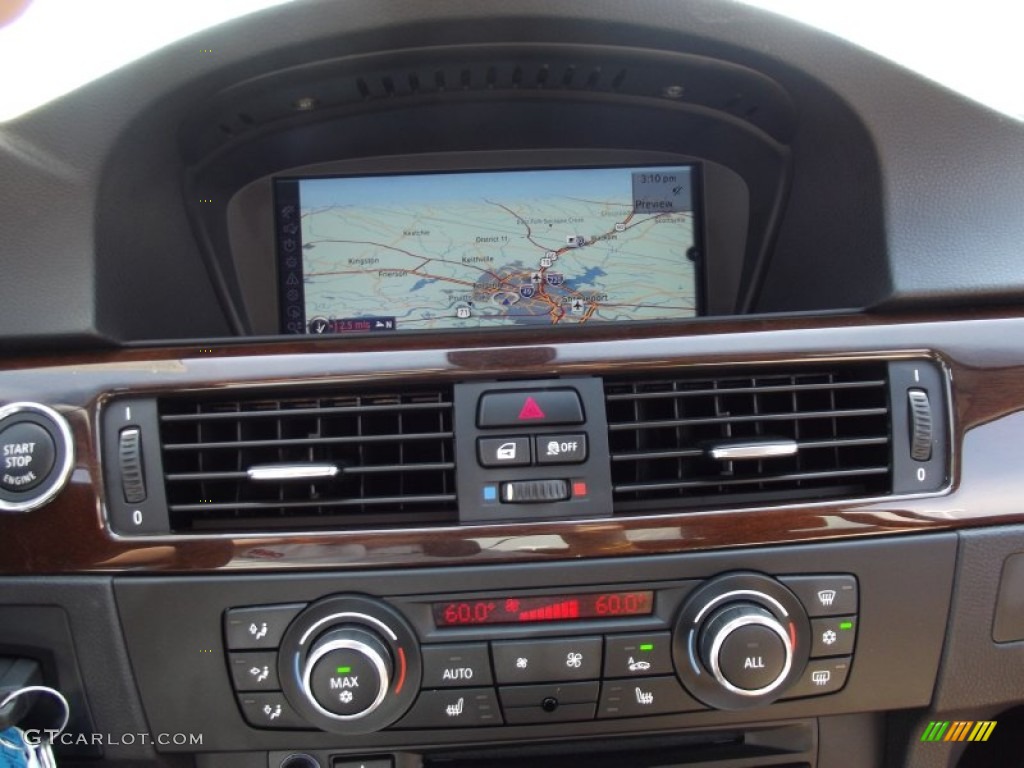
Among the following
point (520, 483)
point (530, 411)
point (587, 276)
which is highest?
point (587, 276)

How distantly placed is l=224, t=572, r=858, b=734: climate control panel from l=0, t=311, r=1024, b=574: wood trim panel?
0.08m

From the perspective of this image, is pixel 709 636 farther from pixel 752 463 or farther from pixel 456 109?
pixel 456 109

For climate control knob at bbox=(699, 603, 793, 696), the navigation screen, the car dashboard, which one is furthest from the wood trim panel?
the navigation screen

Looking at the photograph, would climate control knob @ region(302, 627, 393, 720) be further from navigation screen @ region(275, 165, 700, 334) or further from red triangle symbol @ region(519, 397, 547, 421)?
navigation screen @ region(275, 165, 700, 334)

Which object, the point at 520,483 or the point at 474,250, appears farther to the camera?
the point at 474,250

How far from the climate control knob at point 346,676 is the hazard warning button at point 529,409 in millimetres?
384

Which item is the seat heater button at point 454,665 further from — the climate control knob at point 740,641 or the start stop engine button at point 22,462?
the start stop engine button at point 22,462

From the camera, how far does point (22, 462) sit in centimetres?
125

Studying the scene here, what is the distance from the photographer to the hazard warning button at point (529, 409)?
4.09 ft

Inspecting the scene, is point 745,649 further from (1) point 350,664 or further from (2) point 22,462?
(2) point 22,462

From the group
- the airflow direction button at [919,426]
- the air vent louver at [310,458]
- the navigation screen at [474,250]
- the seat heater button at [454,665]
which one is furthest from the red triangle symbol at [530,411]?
the airflow direction button at [919,426]

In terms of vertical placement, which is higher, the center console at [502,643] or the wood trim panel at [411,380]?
the wood trim panel at [411,380]

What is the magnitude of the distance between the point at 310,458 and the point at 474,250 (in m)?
0.64

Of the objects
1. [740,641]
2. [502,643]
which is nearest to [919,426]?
[740,641]
